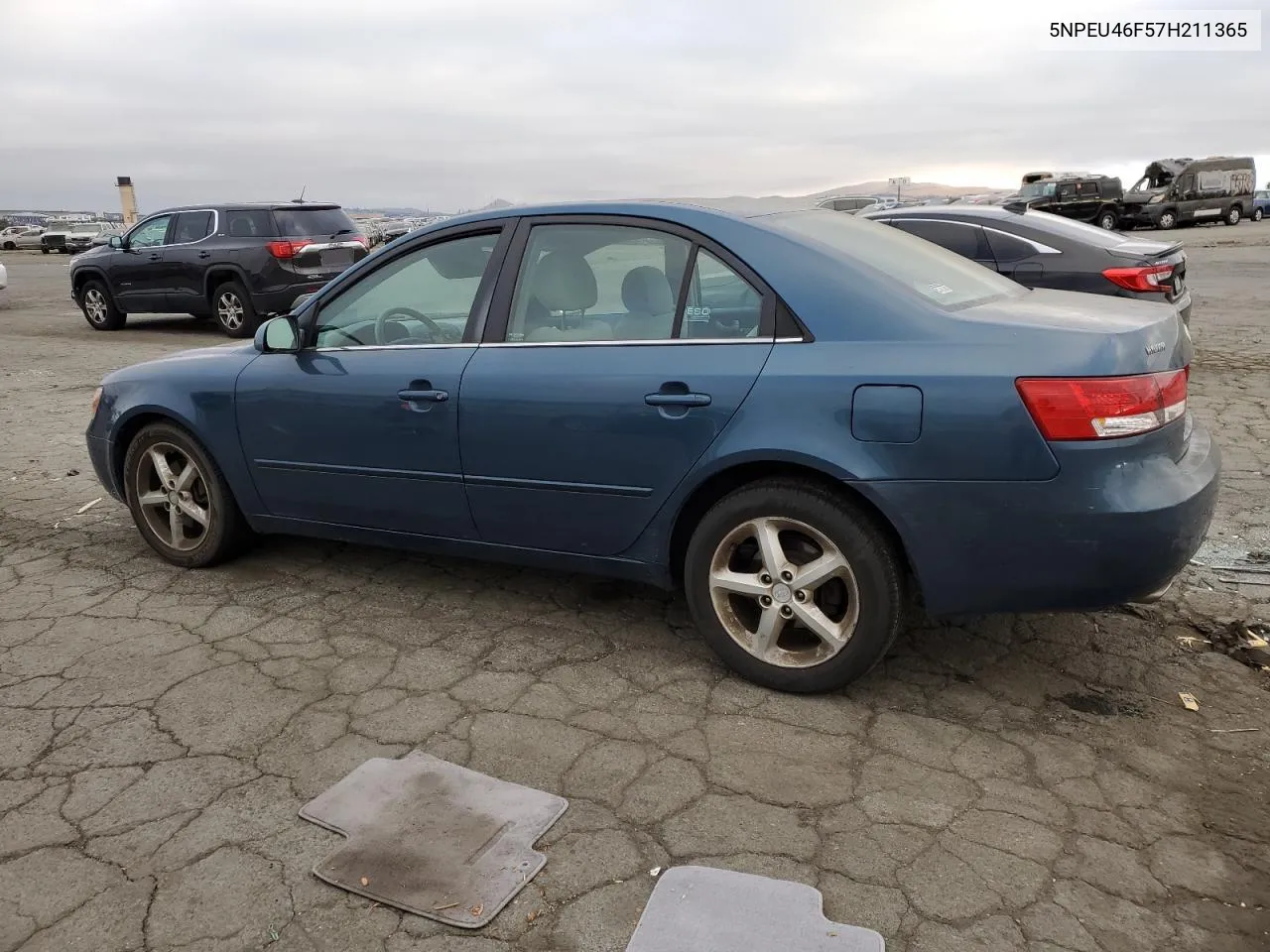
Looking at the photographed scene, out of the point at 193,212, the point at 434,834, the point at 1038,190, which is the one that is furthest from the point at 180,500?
the point at 1038,190

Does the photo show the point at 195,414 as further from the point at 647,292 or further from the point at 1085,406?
the point at 1085,406

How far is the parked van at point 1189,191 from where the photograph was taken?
3466 cm

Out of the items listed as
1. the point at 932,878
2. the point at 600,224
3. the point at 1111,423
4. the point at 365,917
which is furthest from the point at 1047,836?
the point at 600,224

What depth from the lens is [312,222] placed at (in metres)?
13.2

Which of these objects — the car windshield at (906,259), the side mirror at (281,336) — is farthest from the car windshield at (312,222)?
the car windshield at (906,259)

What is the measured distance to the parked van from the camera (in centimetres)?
3466

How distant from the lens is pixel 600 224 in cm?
362

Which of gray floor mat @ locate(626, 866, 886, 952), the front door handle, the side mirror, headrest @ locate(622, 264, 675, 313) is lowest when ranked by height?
gray floor mat @ locate(626, 866, 886, 952)

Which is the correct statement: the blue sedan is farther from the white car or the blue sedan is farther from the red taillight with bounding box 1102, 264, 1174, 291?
the white car

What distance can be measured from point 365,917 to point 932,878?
1.35 m

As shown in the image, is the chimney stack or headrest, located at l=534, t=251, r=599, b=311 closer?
headrest, located at l=534, t=251, r=599, b=311

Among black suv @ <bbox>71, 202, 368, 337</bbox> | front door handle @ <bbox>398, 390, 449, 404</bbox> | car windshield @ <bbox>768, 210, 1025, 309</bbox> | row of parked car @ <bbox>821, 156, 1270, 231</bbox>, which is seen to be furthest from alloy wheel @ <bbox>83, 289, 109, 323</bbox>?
row of parked car @ <bbox>821, 156, 1270, 231</bbox>

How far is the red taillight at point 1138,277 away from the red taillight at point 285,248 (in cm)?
966

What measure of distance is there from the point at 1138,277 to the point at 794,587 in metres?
5.23
